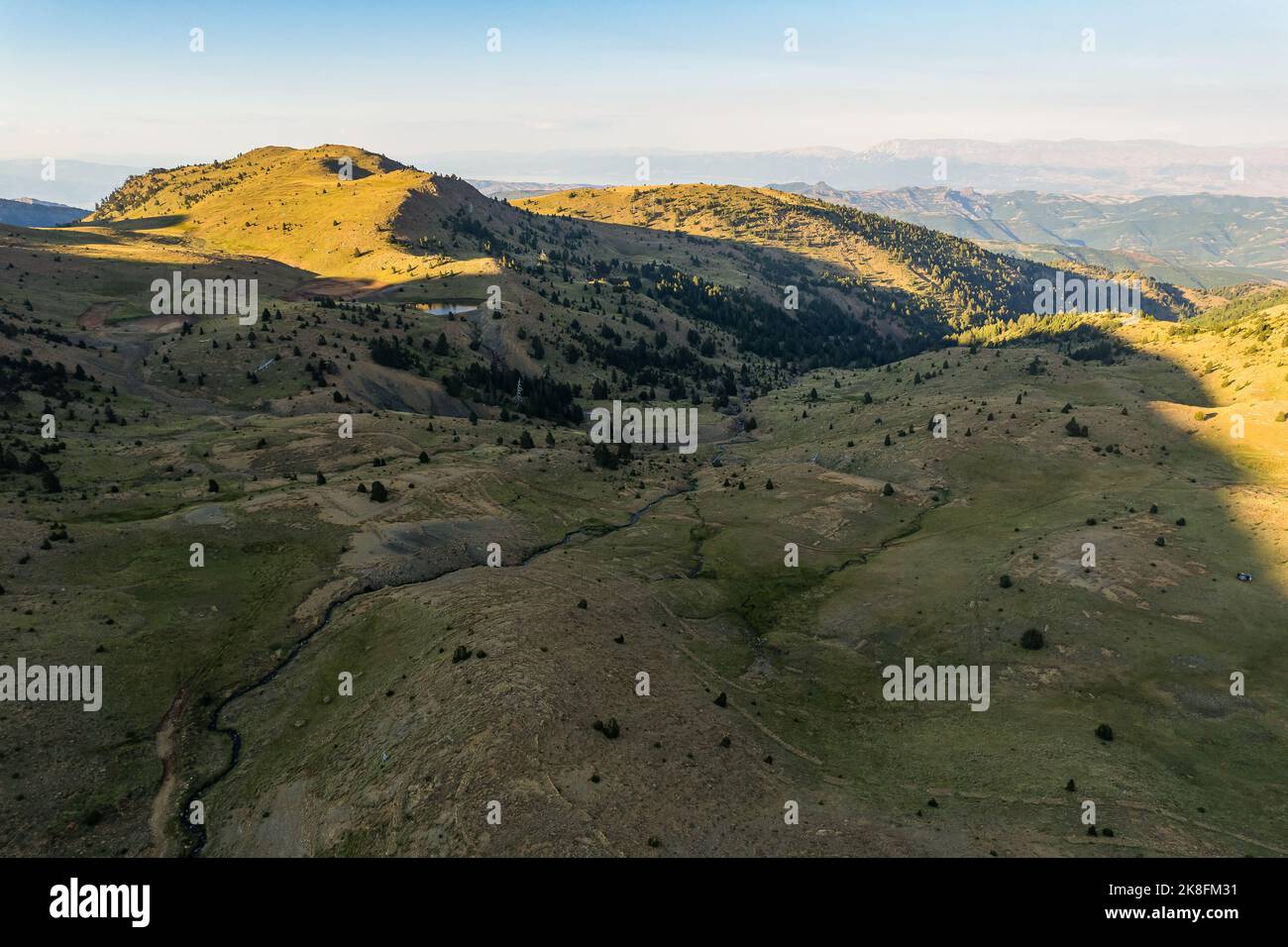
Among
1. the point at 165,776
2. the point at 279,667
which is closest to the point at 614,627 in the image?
the point at 279,667

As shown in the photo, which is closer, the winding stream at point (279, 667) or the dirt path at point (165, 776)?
the dirt path at point (165, 776)

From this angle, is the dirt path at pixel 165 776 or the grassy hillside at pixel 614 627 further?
the grassy hillside at pixel 614 627

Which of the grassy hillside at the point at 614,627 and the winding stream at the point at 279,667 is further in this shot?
the winding stream at the point at 279,667

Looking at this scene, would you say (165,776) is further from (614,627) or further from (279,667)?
(614,627)

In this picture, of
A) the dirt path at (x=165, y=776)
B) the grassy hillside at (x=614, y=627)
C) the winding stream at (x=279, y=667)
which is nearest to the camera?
the dirt path at (x=165, y=776)

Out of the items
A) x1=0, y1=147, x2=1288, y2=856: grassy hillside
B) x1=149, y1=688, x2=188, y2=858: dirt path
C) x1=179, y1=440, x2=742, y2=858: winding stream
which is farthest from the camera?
x1=179, y1=440, x2=742, y2=858: winding stream

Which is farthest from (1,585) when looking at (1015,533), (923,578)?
(1015,533)

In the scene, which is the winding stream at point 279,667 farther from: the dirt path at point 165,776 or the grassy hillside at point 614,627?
the dirt path at point 165,776

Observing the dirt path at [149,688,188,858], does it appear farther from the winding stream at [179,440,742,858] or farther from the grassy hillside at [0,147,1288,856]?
the winding stream at [179,440,742,858]

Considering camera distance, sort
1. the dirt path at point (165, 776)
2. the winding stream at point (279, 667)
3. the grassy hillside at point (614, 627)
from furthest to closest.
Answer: the winding stream at point (279, 667), the grassy hillside at point (614, 627), the dirt path at point (165, 776)

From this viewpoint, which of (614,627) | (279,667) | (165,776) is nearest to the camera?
(165,776)

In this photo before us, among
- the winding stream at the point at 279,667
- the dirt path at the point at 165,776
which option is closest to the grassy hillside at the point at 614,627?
the dirt path at the point at 165,776

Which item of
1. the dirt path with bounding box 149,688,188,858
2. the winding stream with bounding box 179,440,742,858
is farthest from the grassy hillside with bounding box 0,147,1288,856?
the winding stream with bounding box 179,440,742,858
